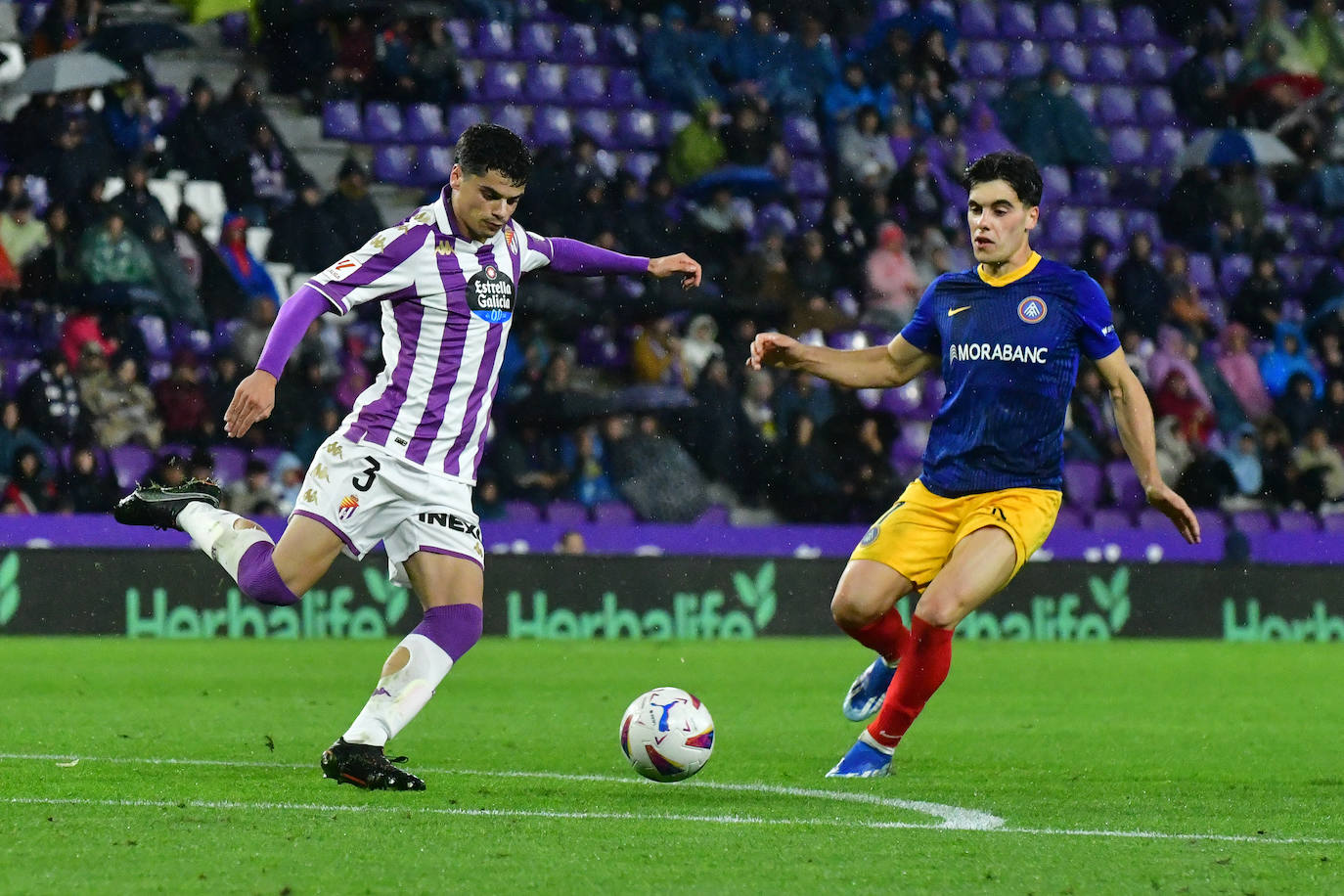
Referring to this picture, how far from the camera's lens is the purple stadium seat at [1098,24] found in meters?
23.4

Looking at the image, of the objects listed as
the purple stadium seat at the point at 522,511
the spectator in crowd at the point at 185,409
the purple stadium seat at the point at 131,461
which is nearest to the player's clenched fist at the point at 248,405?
the purple stadium seat at the point at 131,461

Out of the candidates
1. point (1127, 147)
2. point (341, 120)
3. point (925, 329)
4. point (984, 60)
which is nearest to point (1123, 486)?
point (1127, 147)

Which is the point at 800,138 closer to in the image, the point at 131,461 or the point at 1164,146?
the point at 1164,146

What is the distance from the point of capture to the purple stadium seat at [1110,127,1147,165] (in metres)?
22.4

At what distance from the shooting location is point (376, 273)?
6.61 meters

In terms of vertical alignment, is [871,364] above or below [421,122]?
below

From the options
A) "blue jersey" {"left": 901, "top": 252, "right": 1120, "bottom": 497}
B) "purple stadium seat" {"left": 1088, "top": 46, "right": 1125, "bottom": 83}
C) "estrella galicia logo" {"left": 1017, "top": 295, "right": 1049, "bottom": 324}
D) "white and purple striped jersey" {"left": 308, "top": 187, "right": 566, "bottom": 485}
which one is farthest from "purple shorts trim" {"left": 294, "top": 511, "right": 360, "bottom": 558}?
"purple stadium seat" {"left": 1088, "top": 46, "right": 1125, "bottom": 83}

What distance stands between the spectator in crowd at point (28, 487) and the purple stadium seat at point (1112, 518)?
27.8 feet

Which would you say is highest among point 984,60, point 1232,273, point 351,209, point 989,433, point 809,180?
point 984,60

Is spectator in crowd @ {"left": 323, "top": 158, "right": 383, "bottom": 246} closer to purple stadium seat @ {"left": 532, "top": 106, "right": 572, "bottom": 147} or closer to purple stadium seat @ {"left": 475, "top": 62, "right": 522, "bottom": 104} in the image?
purple stadium seat @ {"left": 532, "top": 106, "right": 572, "bottom": 147}

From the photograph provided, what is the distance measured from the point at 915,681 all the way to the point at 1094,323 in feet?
4.50

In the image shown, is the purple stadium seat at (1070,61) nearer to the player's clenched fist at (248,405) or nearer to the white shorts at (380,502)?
the white shorts at (380,502)

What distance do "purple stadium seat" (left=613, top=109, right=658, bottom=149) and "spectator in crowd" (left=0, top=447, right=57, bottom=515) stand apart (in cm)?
722

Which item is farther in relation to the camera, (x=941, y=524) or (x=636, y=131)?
(x=636, y=131)
